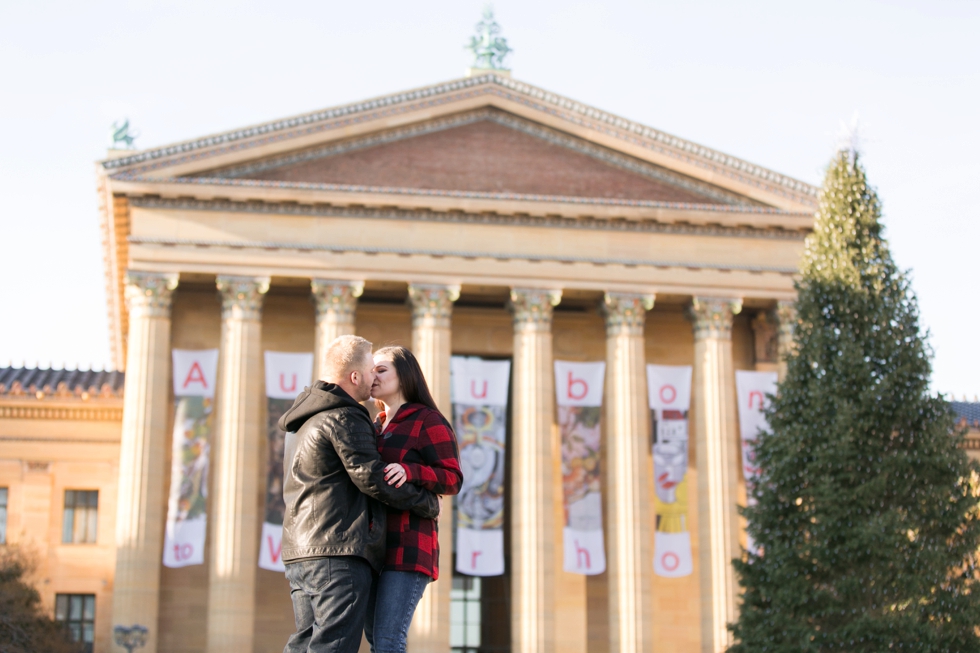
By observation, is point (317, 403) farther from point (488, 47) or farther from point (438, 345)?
point (488, 47)

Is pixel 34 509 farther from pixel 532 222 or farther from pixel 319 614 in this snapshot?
pixel 319 614

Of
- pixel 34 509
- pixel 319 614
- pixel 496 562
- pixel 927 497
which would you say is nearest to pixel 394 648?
pixel 319 614

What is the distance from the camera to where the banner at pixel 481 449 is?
34.6 m

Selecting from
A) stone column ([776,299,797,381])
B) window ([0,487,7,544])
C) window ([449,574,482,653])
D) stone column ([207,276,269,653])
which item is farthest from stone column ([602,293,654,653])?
window ([0,487,7,544])

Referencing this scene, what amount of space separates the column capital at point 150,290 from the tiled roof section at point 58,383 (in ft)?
16.0

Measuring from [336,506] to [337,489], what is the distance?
0.11 meters

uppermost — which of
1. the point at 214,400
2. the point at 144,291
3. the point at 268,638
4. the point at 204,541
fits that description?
the point at 144,291

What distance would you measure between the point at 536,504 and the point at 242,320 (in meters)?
9.07

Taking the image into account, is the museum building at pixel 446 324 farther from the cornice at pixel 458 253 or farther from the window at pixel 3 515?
the window at pixel 3 515

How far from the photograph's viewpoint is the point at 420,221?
36844mm

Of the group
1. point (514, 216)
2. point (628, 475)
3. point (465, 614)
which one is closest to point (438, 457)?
point (628, 475)

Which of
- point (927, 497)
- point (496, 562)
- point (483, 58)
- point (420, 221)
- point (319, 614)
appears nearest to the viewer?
point (319, 614)

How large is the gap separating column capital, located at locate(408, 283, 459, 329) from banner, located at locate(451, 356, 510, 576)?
144 centimetres

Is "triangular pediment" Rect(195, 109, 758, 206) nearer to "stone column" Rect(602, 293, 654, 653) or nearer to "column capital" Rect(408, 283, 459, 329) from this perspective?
"column capital" Rect(408, 283, 459, 329)
